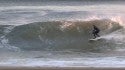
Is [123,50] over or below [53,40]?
below

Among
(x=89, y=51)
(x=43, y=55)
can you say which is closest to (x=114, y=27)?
(x=89, y=51)

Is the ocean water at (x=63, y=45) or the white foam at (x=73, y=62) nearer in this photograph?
the white foam at (x=73, y=62)

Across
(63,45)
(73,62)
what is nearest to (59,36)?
(63,45)

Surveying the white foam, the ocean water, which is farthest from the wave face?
the white foam

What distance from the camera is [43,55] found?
15.6 metres

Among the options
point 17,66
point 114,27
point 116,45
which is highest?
point 114,27

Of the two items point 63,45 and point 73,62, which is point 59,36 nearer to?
point 63,45

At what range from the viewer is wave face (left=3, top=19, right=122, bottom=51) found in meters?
18.5

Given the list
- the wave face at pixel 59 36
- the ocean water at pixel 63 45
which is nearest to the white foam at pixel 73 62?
the ocean water at pixel 63 45

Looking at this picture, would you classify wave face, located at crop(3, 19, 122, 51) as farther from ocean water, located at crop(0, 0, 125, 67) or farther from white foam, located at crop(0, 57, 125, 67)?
white foam, located at crop(0, 57, 125, 67)

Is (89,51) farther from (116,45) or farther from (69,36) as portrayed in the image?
(69,36)

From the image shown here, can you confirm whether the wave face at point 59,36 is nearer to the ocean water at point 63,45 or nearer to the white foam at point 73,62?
the ocean water at point 63,45

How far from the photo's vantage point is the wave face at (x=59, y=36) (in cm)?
1853

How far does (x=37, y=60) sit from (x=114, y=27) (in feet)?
36.4
